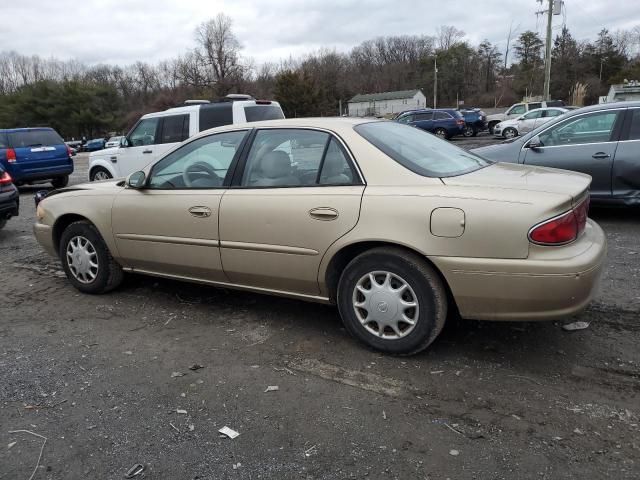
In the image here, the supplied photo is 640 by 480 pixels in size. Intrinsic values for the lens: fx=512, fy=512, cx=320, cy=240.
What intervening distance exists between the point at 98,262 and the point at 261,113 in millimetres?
5278

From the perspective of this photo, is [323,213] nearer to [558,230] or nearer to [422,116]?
[558,230]

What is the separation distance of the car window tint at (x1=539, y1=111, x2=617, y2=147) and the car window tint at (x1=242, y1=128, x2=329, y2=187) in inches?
185

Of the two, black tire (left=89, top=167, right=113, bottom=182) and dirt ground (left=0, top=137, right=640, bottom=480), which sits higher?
black tire (left=89, top=167, right=113, bottom=182)

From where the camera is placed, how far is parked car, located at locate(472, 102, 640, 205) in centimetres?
647

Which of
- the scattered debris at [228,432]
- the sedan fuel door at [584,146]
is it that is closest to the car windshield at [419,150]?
the scattered debris at [228,432]

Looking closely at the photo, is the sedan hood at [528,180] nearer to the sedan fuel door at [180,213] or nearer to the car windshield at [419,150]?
the car windshield at [419,150]

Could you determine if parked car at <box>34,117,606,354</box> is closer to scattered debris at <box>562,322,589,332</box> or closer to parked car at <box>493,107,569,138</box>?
scattered debris at <box>562,322,589,332</box>

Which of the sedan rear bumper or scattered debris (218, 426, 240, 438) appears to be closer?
scattered debris (218, 426, 240, 438)

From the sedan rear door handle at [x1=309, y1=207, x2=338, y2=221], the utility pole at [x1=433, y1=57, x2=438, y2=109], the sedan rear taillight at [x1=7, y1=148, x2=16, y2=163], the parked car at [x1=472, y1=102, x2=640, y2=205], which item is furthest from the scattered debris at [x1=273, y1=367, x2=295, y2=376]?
the utility pole at [x1=433, y1=57, x2=438, y2=109]

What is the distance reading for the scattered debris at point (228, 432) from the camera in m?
2.67

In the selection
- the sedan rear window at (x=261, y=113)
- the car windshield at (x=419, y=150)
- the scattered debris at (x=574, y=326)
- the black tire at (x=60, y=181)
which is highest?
the sedan rear window at (x=261, y=113)

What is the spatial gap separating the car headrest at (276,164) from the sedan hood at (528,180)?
3.80 ft

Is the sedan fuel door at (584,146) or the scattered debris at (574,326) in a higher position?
the sedan fuel door at (584,146)

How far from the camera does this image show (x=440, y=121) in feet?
82.6
